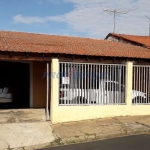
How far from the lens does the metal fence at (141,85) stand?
10.6m

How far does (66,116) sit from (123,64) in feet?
10.6

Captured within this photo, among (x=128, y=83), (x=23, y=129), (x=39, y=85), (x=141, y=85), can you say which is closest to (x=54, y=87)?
(x=23, y=129)

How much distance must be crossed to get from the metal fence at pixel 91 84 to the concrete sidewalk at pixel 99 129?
0.84 metres

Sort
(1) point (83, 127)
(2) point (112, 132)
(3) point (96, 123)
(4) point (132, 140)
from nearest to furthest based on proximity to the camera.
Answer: (4) point (132, 140) < (2) point (112, 132) < (1) point (83, 127) < (3) point (96, 123)

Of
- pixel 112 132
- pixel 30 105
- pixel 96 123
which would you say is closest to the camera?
pixel 112 132

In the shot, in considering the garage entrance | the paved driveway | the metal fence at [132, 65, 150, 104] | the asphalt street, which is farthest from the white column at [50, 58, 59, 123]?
the metal fence at [132, 65, 150, 104]

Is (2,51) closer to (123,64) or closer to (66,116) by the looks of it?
(66,116)

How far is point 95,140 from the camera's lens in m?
7.28

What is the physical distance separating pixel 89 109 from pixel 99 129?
1.52 metres

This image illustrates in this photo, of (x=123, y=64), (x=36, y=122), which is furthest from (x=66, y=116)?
(x=123, y=64)

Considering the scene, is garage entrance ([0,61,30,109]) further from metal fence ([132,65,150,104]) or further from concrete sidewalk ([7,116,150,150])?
metal fence ([132,65,150,104])

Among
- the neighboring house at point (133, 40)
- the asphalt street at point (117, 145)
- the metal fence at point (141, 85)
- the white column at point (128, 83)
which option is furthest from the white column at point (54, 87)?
the neighboring house at point (133, 40)

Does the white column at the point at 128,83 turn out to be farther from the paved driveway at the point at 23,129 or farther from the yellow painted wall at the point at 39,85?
the yellow painted wall at the point at 39,85

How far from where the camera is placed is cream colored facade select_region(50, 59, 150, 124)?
29.7ft
